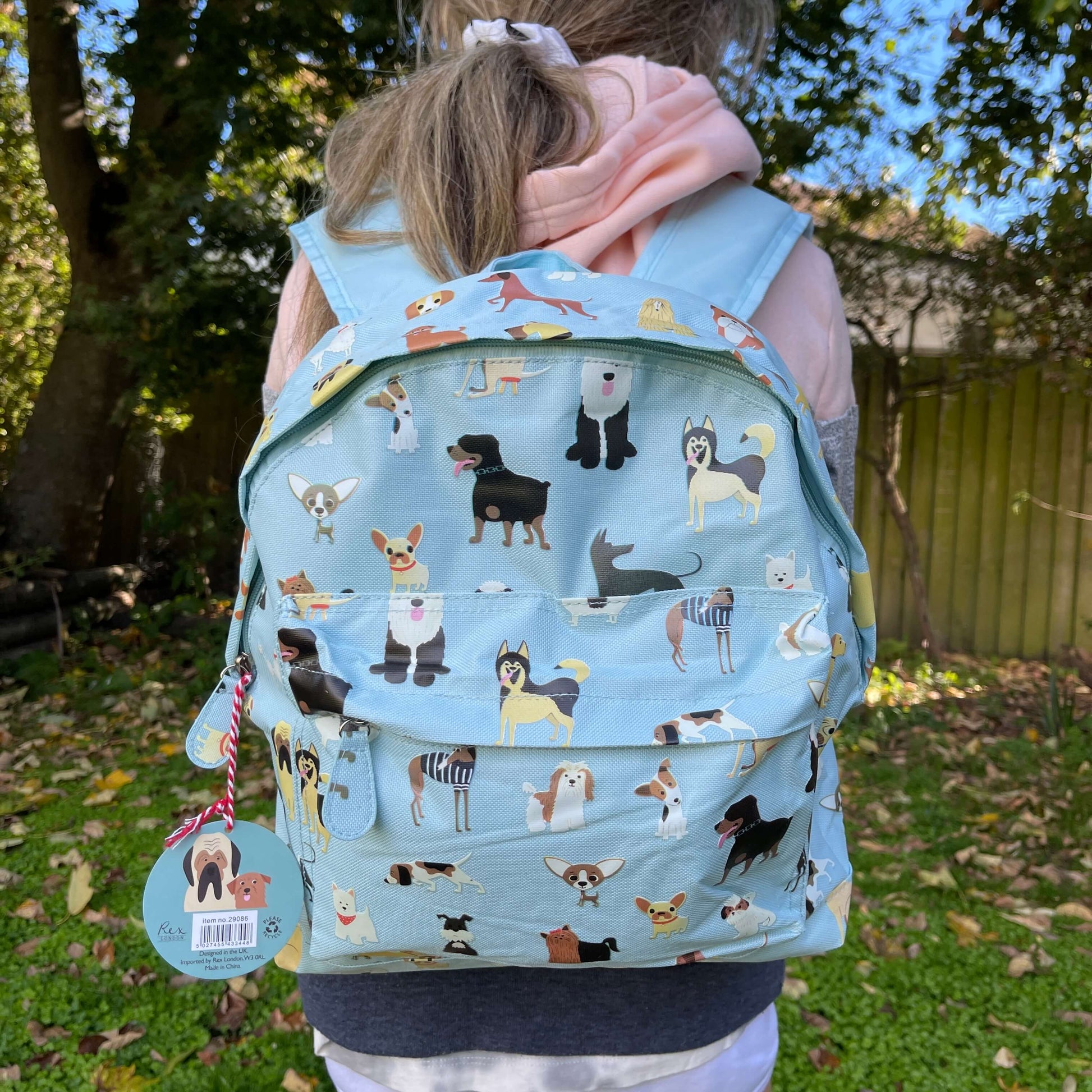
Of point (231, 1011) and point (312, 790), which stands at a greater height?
point (312, 790)

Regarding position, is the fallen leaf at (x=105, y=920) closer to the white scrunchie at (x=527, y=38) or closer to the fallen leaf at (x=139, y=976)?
the fallen leaf at (x=139, y=976)

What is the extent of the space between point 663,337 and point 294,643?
1.66ft

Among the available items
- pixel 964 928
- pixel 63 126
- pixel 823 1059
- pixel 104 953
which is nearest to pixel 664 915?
pixel 823 1059

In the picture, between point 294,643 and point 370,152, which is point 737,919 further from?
point 370,152

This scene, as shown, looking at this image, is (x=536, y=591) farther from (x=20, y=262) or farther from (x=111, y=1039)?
(x=20, y=262)

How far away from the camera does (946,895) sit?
12.1 feet

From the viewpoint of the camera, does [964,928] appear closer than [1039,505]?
Yes

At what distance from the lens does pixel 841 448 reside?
1289mm

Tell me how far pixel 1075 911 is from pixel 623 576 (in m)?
3.44

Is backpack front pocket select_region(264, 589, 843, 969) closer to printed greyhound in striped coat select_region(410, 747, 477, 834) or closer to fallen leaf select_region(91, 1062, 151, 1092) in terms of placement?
printed greyhound in striped coat select_region(410, 747, 477, 834)

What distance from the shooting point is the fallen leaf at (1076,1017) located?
9.61 feet

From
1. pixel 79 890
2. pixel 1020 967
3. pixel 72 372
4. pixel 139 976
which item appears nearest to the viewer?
pixel 139 976

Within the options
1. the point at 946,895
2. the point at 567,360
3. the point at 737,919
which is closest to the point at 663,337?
the point at 567,360

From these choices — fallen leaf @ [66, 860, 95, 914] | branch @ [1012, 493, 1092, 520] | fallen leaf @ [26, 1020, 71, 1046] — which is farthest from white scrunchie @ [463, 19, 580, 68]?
branch @ [1012, 493, 1092, 520]
